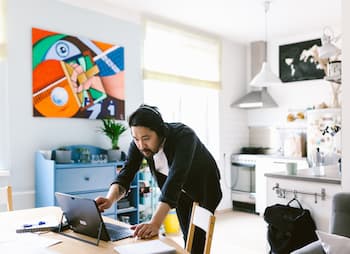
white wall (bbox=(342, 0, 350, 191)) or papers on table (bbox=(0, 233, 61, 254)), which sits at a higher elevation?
white wall (bbox=(342, 0, 350, 191))

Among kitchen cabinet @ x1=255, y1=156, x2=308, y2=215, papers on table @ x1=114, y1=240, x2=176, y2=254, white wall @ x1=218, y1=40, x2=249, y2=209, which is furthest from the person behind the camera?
white wall @ x1=218, y1=40, x2=249, y2=209

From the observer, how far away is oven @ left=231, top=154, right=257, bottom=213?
5.79m

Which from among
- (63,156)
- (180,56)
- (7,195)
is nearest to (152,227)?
(7,195)

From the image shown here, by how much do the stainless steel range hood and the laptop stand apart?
438 cm

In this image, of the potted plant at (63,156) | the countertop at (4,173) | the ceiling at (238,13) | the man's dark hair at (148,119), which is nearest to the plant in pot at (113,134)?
the potted plant at (63,156)

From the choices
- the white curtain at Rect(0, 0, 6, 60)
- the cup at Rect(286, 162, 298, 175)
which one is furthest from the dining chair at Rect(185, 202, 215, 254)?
the white curtain at Rect(0, 0, 6, 60)

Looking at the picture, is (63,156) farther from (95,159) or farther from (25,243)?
(25,243)

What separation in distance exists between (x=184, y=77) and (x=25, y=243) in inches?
153

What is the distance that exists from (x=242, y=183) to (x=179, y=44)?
2.47m

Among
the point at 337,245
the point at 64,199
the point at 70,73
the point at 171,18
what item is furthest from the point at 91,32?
the point at 337,245

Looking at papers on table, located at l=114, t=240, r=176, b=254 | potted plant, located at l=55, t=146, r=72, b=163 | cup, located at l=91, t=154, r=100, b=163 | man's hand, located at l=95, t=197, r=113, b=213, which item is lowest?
papers on table, located at l=114, t=240, r=176, b=254

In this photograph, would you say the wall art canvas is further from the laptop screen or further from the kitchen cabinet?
the laptop screen

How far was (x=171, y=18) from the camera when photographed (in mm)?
4863

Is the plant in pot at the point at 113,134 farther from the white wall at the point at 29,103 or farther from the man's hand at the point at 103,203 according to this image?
the man's hand at the point at 103,203
